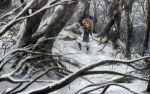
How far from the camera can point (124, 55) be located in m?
16.2

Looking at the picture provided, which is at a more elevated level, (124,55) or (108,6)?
(108,6)

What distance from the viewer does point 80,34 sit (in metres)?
20.1

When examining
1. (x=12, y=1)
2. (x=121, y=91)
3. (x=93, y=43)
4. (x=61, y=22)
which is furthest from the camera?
(x=12, y=1)

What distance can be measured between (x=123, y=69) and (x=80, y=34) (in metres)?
6.88

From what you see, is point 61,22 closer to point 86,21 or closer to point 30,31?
point 30,31

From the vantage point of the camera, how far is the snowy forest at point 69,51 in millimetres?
3568

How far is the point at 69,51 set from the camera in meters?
15.8

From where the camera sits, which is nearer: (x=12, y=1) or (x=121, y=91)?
(x=121, y=91)

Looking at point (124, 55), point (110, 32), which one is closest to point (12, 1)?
point (110, 32)

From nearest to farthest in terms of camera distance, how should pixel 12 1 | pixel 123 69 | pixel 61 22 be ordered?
pixel 61 22 < pixel 123 69 < pixel 12 1

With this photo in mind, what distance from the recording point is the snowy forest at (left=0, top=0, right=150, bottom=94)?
357cm

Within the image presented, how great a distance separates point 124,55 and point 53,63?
6.27m

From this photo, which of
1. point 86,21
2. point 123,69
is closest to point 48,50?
point 123,69

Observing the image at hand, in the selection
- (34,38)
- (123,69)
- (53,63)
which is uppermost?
(34,38)
